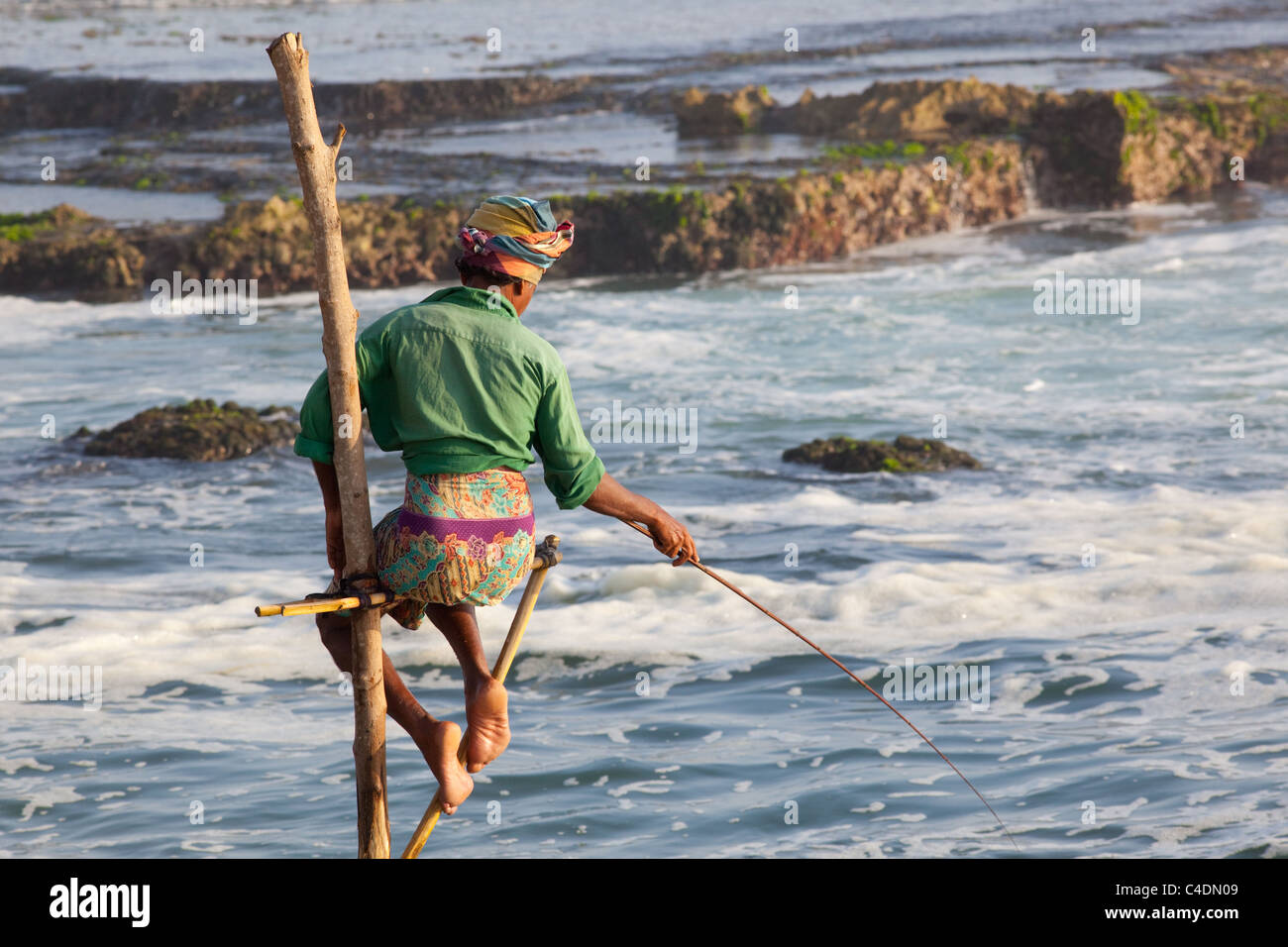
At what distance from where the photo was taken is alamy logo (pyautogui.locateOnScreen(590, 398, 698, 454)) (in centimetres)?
1423

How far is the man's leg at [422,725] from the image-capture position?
389cm

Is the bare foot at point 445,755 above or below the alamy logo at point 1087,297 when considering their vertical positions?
above

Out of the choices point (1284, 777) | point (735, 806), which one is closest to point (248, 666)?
point (735, 806)

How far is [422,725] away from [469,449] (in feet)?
2.30

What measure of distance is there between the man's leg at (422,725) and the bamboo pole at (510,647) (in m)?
0.03

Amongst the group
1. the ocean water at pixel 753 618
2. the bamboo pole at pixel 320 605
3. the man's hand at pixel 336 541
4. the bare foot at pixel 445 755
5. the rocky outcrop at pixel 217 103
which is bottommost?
the ocean water at pixel 753 618

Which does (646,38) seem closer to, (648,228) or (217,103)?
(217,103)

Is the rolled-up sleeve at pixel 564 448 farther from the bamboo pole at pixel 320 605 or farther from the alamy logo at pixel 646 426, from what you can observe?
the alamy logo at pixel 646 426

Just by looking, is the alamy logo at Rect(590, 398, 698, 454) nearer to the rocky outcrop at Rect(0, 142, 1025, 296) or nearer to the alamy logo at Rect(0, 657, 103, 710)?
the rocky outcrop at Rect(0, 142, 1025, 296)

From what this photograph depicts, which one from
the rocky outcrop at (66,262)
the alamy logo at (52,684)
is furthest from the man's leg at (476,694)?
the rocky outcrop at (66,262)
